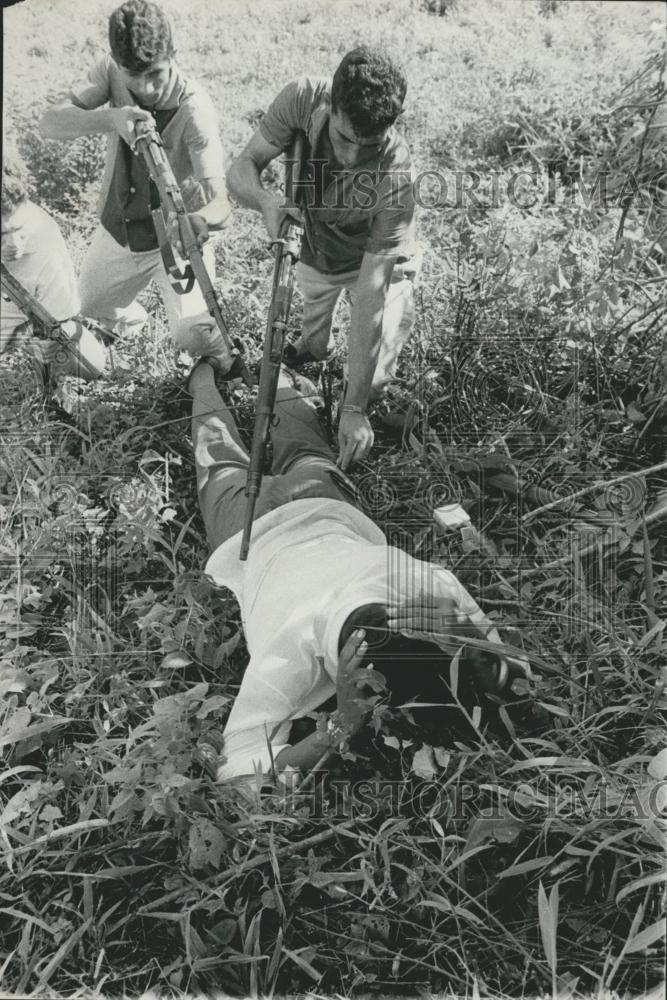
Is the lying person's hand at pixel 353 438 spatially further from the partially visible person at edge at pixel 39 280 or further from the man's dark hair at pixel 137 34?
the man's dark hair at pixel 137 34

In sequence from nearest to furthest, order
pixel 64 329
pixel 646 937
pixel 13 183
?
pixel 646 937
pixel 13 183
pixel 64 329

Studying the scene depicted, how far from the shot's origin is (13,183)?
2025 mm

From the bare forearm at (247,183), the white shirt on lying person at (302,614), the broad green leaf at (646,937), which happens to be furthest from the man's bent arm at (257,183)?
the broad green leaf at (646,937)

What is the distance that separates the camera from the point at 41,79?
78.0 inches

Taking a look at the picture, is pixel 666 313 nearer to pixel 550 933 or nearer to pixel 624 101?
pixel 624 101

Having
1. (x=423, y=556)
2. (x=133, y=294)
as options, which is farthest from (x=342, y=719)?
(x=133, y=294)

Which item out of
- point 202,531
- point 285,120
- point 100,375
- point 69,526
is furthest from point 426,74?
point 69,526

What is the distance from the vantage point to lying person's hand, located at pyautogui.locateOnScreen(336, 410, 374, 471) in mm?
2125

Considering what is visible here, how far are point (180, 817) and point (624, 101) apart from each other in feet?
6.35

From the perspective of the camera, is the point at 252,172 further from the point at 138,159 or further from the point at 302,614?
the point at 302,614

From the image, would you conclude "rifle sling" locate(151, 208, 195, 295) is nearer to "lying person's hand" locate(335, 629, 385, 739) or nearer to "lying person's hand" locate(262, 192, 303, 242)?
"lying person's hand" locate(262, 192, 303, 242)

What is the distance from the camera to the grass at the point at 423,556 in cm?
162

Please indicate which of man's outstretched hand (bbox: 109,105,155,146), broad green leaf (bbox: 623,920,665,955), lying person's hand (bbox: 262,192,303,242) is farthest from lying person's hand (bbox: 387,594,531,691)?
man's outstretched hand (bbox: 109,105,155,146)

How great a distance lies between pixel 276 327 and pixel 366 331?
219mm
